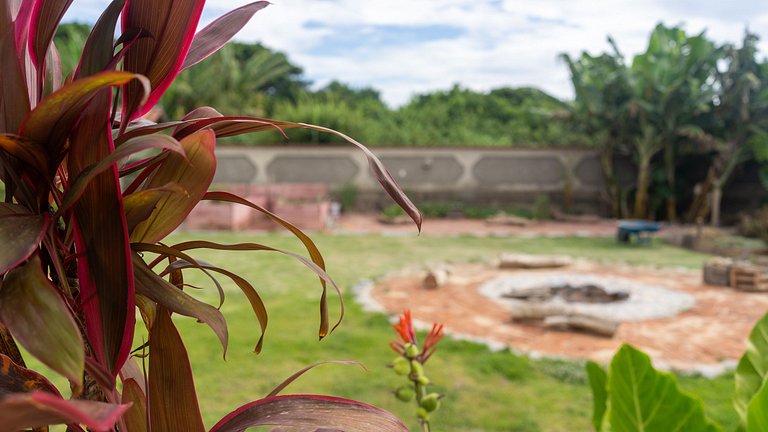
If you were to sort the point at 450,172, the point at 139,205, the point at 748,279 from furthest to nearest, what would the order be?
the point at 450,172 < the point at 748,279 < the point at 139,205

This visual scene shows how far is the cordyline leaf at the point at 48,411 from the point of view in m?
0.37

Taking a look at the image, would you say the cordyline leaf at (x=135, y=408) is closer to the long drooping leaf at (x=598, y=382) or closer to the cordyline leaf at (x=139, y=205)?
the cordyline leaf at (x=139, y=205)

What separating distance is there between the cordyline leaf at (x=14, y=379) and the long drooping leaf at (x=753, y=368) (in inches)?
47.9

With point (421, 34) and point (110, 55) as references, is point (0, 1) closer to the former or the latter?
point (110, 55)

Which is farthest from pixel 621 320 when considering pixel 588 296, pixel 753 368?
pixel 753 368

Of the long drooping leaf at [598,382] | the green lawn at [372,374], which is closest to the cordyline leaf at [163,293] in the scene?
the long drooping leaf at [598,382]

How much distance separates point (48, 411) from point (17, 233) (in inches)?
7.9

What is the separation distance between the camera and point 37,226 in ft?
1.84

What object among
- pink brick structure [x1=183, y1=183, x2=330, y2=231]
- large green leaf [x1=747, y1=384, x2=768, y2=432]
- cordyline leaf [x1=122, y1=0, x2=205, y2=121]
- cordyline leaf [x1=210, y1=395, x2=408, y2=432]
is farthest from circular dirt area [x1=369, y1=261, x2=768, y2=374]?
pink brick structure [x1=183, y1=183, x2=330, y2=231]

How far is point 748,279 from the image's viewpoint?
6.17 metres

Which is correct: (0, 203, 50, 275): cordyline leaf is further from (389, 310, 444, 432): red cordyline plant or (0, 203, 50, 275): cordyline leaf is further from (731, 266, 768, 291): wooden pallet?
(731, 266, 768, 291): wooden pallet

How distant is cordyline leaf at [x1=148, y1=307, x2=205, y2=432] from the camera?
2.44 feet

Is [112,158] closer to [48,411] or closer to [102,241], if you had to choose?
[102,241]

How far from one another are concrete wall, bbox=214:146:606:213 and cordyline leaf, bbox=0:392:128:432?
1359cm
